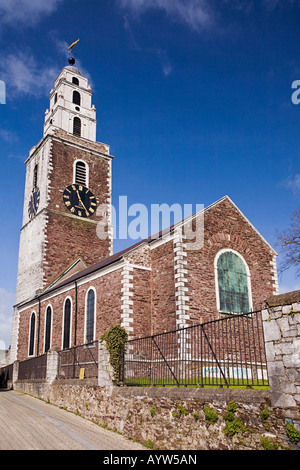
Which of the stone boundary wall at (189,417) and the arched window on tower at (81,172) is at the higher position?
the arched window on tower at (81,172)

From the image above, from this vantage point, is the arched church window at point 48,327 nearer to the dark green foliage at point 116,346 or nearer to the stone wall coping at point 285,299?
the dark green foliage at point 116,346

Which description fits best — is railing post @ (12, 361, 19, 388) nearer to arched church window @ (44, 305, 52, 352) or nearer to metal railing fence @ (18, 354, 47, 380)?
metal railing fence @ (18, 354, 47, 380)

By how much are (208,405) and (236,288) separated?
11.4 metres

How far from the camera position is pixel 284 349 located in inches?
297

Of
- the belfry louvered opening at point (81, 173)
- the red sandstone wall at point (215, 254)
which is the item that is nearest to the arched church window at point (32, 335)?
the belfry louvered opening at point (81, 173)

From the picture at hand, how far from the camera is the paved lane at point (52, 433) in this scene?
1007cm

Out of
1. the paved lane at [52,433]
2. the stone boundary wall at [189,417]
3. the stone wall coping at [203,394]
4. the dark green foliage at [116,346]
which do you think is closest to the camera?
the stone boundary wall at [189,417]

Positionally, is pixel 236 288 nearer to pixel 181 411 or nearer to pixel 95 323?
pixel 95 323

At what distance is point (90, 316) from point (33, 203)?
1772cm

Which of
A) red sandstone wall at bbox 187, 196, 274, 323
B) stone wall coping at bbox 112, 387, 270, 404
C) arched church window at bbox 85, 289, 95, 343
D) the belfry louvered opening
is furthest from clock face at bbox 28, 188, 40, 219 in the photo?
stone wall coping at bbox 112, 387, 270, 404

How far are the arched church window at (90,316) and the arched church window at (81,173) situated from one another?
16555 millimetres

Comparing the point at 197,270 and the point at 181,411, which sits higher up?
the point at 197,270
